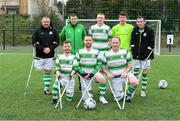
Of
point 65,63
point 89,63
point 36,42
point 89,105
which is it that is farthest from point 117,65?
point 36,42

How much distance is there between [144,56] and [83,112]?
228 centimetres

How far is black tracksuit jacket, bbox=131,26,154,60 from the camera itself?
32.0 ft

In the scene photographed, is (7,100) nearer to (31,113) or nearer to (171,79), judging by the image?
(31,113)

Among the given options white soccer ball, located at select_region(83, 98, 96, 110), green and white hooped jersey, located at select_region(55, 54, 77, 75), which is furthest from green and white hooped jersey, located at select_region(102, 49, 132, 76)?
white soccer ball, located at select_region(83, 98, 96, 110)

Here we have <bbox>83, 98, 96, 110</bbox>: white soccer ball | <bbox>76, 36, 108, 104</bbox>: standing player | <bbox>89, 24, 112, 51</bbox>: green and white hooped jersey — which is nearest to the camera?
<bbox>83, 98, 96, 110</bbox>: white soccer ball

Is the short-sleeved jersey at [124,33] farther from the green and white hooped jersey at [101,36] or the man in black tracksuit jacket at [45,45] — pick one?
the man in black tracksuit jacket at [45,45]

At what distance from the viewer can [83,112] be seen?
8305 mm

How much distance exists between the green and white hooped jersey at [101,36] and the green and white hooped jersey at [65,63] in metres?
0.96

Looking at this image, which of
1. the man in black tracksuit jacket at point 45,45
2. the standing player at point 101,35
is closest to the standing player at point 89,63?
the standing player at point 101,35

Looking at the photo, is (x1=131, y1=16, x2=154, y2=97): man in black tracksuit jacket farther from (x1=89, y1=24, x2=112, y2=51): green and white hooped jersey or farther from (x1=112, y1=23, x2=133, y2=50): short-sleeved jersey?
(x1=89, y1=24, x2=112, y2=51): green and white hooped jersey

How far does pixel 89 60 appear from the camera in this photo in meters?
9.13

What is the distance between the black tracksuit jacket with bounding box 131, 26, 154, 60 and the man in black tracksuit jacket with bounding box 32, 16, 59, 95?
1.82 m

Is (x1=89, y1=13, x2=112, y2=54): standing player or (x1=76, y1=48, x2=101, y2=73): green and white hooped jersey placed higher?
(x1=89, y1=13, x2=112, y2=54): standing player

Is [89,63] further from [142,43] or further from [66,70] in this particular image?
[142,43]
